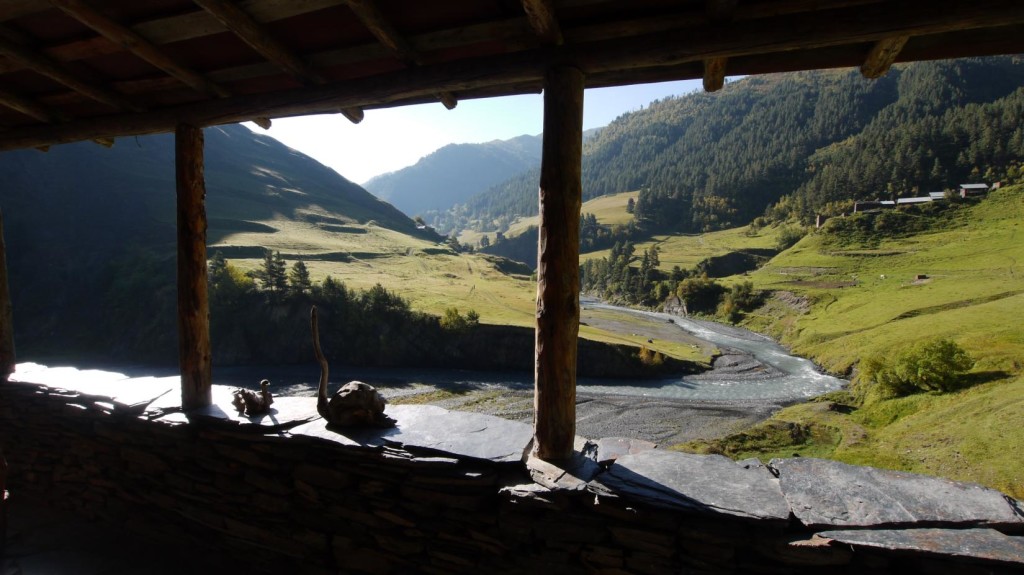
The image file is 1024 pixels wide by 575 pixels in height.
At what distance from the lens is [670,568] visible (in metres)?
3.22

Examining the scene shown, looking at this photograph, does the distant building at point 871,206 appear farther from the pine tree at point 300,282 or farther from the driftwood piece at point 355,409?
the driftwood piece at point 355,409

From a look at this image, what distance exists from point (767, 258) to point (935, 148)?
56705mm

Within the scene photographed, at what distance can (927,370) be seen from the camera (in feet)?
96.2

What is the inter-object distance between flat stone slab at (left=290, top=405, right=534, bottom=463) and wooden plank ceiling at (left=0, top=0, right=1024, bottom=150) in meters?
2.94

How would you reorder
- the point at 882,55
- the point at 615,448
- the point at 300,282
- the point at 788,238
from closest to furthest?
the point at 882,55, the point at 615,448, the point at 300,282, the point at 788,238

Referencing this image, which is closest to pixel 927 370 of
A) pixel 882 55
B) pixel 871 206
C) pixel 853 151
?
pixel 882 55

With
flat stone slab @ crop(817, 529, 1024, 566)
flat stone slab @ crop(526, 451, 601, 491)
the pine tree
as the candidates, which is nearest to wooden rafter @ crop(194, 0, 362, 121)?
flat stone slab @ crop(526, 451, 601, 491)

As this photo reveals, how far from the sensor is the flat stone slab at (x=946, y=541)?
2.59m

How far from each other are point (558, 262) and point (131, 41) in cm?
377

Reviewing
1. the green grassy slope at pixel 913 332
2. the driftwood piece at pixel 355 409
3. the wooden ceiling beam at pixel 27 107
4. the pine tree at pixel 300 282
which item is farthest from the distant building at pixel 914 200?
the wooden ceiling beam at pixel 27 107

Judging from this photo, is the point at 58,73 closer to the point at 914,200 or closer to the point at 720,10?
the point at 720,10

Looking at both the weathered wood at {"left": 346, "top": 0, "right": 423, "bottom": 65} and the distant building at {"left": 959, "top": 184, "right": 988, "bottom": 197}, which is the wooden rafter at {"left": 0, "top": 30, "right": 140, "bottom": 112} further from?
the distant building at {"left": 959, "top": 184, "right": 988, "bottom": 197}

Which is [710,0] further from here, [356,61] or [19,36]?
[19,36]

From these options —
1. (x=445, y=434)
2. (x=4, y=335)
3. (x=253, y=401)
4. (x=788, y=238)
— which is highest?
(x=788, y=238)
